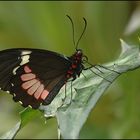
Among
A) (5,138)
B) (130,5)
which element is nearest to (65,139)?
(5,138)

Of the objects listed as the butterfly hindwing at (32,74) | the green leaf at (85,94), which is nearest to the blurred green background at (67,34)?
the butterfly hindwing at (32,74)

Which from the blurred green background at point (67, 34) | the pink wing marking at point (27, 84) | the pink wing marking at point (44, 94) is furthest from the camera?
the blurred green background at point (67, 34)

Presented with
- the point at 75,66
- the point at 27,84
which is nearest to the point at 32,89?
the point at 27,84

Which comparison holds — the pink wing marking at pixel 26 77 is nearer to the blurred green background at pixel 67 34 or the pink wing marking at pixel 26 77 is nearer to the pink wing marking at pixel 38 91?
the pink wing marking at pixel 38 91

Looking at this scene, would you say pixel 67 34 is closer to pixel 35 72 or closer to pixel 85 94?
pixel 35 72

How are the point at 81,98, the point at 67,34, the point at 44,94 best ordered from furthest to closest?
the point at 67,34
the point at 44,94
the point at 81,98

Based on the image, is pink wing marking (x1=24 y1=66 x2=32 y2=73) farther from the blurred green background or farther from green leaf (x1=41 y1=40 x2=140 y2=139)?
the blurred green background

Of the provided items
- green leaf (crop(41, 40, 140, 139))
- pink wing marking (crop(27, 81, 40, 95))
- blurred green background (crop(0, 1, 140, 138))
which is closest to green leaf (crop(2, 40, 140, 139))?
green leaf (crop(41, 40, 140, 139))
